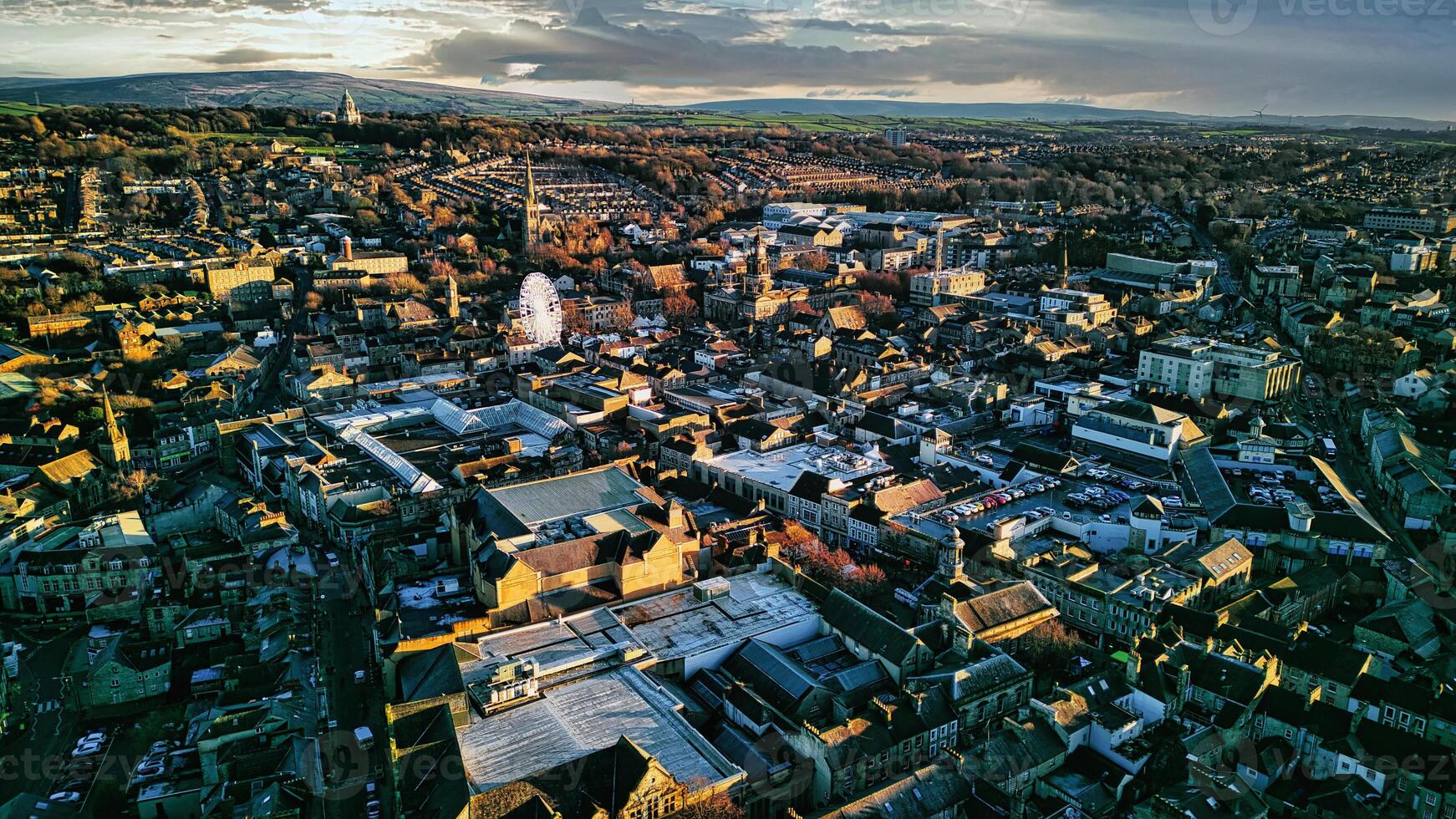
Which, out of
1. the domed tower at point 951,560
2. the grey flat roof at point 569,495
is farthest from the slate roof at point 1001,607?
the grey flat roof at point 569,495

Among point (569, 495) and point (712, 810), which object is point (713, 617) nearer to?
point (712, 810)

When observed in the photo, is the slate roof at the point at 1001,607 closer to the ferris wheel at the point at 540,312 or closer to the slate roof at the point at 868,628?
the slate roof at the point at 868,628

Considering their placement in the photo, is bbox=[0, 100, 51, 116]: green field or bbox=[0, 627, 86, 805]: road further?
bbox=[0, 100, 51, 116]: green field

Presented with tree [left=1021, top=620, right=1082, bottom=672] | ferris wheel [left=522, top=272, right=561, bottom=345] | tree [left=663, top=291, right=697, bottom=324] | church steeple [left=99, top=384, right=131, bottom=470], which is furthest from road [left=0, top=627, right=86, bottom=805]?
tree [left=663, top=291, right=697, bottom=324]

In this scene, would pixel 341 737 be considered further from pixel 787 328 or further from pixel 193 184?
pixel 193 184

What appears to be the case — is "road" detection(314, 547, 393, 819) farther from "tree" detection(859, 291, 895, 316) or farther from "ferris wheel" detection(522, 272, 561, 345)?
"tree" detection(859, 291, 895, 316)

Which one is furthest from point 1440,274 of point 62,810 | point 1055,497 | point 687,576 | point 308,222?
point 308,222
